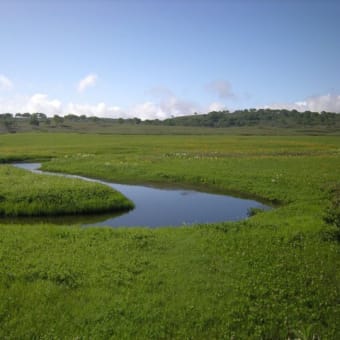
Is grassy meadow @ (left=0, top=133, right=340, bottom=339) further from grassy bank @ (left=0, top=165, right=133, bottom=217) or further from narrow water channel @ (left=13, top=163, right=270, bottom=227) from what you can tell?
grassy bank @ (left=0, top=165, right=133, bottom=217)

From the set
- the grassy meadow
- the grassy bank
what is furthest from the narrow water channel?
the grassy meadow

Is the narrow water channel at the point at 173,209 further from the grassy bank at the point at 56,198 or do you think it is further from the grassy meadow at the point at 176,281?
the grassy meadow at the point at 176,281

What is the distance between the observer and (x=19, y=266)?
11.8 metres

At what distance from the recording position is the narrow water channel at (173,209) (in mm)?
21209

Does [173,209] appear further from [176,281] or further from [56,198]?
[176,281]

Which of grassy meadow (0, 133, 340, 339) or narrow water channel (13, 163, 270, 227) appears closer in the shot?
grassy meadow (0, 133, 340, 339)

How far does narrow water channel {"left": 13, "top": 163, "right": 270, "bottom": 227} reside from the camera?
21209 mm

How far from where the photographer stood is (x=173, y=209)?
79.8 ft

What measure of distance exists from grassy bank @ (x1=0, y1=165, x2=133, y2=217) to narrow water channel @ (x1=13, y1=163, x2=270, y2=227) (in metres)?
0.96

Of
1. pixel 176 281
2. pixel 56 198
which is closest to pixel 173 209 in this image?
pixel 56 198

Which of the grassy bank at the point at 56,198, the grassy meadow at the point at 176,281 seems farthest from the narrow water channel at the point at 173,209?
the grassy meadow at the point at 176,281

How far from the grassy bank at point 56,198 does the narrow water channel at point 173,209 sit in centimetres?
96

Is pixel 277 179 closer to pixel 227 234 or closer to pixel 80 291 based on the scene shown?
pixel 227 234

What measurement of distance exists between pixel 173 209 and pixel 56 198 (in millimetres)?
7436
